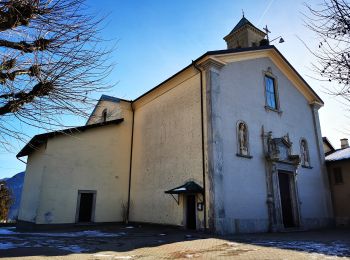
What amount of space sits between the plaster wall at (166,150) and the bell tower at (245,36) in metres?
7.73

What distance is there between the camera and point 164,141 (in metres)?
15.6

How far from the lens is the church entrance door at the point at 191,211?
42.0 feet

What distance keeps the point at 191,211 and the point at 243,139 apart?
163 inches

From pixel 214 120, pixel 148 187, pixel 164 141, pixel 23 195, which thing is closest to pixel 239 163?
pixel 214 120

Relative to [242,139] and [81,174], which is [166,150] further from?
[81,174]

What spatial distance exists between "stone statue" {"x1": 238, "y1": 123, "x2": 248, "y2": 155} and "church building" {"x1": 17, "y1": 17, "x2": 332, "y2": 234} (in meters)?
0.05

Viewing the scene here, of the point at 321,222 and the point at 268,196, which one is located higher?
the point at 268,196

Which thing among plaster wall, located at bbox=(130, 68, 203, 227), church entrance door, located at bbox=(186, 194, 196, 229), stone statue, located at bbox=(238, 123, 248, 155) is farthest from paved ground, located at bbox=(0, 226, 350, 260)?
stone statue, located at bbox=(238, 123, 248, 155)

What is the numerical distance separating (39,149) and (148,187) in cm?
637

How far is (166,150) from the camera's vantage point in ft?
50.3

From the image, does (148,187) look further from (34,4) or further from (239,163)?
(34,4)

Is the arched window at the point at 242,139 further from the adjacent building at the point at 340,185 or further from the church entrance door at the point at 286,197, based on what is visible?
the adjacent building at the point at 340,185

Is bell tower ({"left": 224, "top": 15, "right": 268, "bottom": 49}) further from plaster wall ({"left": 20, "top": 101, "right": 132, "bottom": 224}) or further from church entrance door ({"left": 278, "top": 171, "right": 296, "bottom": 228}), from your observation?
plaster wall ({"left": 20, "top": 101, "right": 132, "bottom": 224})

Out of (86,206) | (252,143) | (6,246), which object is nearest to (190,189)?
(252,143)
